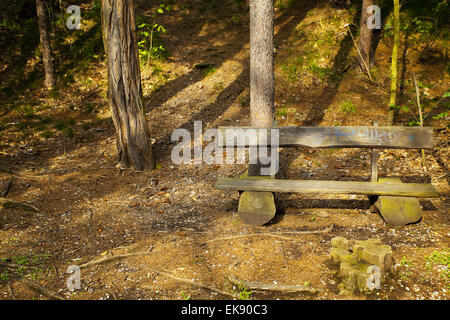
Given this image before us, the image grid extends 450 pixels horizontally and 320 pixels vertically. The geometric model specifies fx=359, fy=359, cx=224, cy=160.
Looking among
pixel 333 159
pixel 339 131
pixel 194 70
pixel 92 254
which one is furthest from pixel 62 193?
pixel 194 70

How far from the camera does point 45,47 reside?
10336 millimetres

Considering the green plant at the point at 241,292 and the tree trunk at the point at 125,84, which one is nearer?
the green plant at the point at 241,292

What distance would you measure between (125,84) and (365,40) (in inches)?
248

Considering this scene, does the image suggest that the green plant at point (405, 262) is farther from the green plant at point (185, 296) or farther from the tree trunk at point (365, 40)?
the tree trunk at point (365, 40)

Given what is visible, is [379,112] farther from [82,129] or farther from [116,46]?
[82,129]

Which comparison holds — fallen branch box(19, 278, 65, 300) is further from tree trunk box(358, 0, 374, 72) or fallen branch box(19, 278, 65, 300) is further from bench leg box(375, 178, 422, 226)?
tree trunk box(358, 0, 374, 72)

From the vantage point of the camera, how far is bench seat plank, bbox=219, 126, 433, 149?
4895 millimetres

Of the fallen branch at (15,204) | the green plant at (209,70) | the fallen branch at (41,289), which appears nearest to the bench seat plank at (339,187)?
the fallen branch at (41,289)

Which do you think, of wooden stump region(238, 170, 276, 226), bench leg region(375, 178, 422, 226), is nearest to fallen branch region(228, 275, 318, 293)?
wooden stump region(238, 170, 276, 226)

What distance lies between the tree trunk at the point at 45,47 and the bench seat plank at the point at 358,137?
788 cm

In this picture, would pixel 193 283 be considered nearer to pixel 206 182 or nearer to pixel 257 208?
pixel 257 208

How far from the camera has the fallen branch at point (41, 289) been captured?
391 centimetres

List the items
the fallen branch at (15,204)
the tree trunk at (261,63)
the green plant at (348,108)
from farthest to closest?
the green plant at (348,108), the tree trunk at (261,63), the fallen branch at (15,204)

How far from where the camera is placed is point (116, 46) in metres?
6.58
